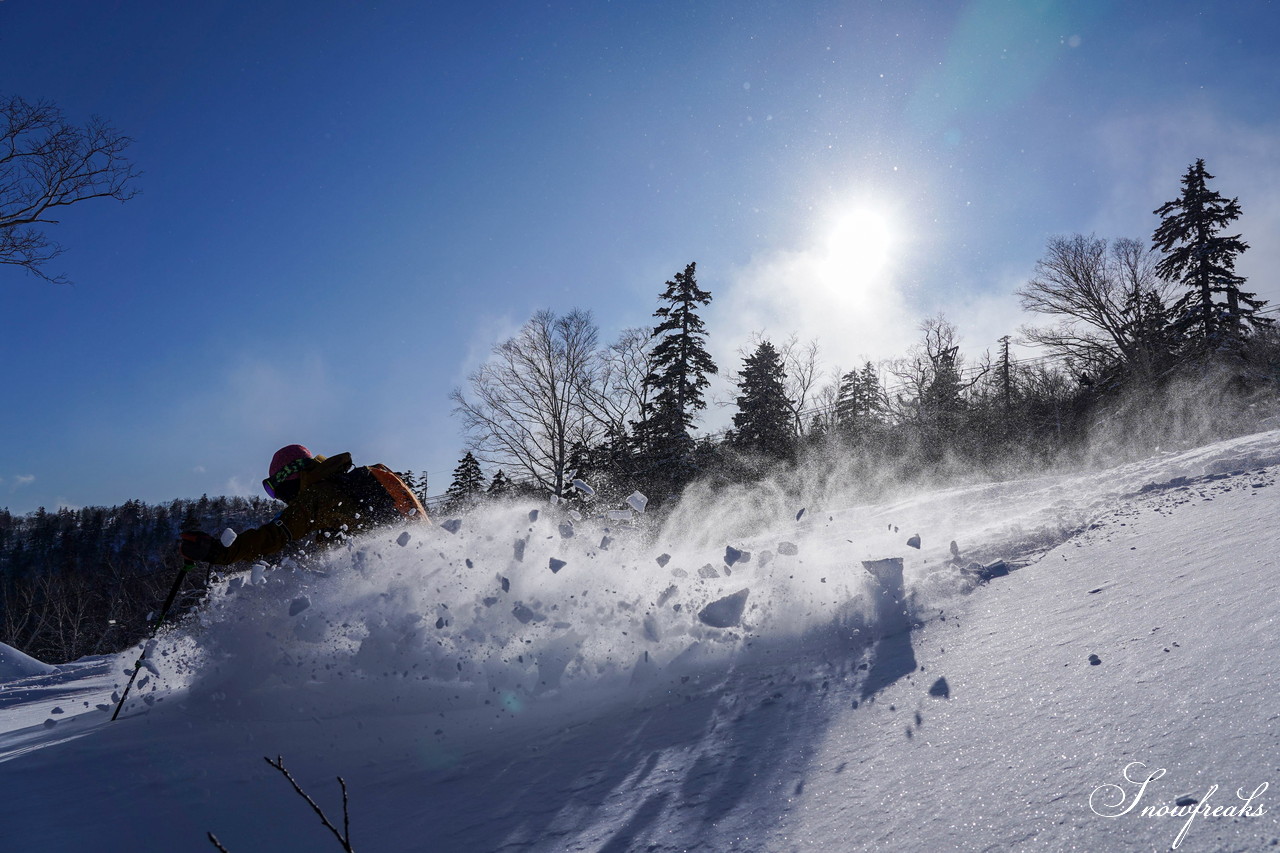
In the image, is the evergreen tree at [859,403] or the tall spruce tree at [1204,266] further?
the evergreen tree at [859,403]

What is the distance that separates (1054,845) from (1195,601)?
64.7 inches

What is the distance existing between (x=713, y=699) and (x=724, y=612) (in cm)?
71

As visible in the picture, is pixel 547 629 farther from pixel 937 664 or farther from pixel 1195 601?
pixel 1195 601

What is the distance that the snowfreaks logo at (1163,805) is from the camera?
125cm

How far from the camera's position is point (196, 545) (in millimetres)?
4289

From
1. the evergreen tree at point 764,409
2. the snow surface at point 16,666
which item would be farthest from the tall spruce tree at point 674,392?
the snow surface at point 16,666

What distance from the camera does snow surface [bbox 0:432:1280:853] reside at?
5.30 feet

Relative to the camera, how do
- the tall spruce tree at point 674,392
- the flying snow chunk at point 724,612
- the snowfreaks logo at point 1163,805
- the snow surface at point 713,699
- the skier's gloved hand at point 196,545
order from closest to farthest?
1. the snowfreaks logo at point 1163,805
2. the snow surface at point 713,699
3. the flying snow chunk at point 724,612
4. the skier's gloved hand at point 196,545
5. the tall spruce tree at point 674,392

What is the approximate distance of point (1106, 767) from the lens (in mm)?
1533

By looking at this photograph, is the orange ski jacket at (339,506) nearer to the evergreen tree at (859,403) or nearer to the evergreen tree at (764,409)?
the evergreen tree at (764,409)

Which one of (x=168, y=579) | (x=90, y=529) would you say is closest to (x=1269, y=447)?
(x=168, y=579)

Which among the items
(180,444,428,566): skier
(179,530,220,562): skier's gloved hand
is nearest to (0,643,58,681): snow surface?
(179,530,220,562): skier's gloved hand

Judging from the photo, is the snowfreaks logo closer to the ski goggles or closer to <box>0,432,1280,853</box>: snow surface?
<box>0,432,1280,853</box>: snow surface

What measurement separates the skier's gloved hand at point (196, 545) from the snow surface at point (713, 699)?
329 mm
